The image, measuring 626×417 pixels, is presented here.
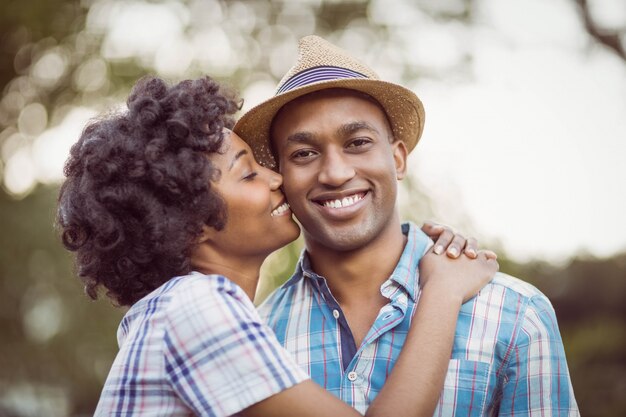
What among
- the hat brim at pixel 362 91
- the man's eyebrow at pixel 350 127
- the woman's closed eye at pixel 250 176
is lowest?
the woman's closed eye at pixel 250 176

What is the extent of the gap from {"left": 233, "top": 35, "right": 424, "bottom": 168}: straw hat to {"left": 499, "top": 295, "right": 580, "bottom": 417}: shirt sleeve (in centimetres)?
90

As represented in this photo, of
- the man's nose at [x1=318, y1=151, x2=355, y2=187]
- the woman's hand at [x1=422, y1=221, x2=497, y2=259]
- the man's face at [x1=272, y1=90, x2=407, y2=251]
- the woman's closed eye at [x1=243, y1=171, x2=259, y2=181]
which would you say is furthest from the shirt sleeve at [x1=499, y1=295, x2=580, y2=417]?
the woman's closed eye at [x1=243, y1=171, x2=259, y2=181]

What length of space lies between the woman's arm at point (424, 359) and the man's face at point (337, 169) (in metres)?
0.29

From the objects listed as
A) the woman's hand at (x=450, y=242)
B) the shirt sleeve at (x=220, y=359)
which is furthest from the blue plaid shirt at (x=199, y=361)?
the woman's hand at (x=450, y=242)

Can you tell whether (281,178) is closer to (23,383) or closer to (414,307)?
(414,307)

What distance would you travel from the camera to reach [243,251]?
2.60 m

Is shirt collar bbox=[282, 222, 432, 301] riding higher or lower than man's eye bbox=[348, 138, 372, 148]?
lower

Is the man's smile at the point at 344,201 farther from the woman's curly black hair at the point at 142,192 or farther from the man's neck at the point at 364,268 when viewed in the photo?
the woman's curly black hair at the point at 142,192

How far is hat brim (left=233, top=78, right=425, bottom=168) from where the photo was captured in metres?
2.67

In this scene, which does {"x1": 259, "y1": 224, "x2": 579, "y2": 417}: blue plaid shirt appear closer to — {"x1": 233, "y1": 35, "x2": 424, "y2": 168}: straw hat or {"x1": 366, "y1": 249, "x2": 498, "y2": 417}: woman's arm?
{"x1": 366, "y1": 249, "x2": 498, "y2": 417}: woman's arm

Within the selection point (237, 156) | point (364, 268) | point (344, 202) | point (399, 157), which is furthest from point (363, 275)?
point (237, 156)

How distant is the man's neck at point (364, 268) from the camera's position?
9.09 ft

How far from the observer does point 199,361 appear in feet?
6.69

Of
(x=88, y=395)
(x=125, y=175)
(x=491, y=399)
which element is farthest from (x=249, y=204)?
(x=88, y=395)
